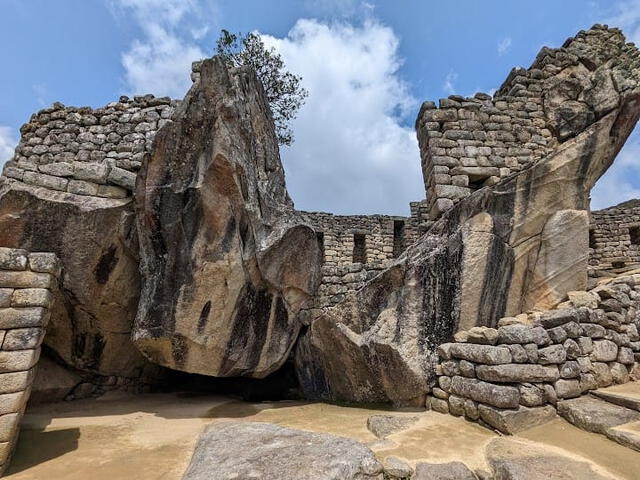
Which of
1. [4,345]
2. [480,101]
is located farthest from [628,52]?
[4,345]

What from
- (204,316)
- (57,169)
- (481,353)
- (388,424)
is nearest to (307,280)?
(204,316)

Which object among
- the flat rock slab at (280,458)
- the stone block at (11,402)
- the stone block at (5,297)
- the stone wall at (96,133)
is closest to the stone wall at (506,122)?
the flat rock slab at (280,458)

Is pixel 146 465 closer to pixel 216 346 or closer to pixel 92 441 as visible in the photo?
pixel 92 441

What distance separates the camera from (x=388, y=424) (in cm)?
357

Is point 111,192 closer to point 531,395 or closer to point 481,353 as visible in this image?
point 481,353

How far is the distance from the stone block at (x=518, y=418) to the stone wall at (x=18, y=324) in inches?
178

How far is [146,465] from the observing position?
2824 mm

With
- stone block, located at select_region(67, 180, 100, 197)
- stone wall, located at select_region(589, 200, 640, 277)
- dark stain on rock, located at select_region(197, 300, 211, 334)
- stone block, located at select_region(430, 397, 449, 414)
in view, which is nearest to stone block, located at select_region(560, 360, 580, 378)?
stone block, located at select_region(430, 397, 449, 414)

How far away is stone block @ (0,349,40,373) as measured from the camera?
2920 mm

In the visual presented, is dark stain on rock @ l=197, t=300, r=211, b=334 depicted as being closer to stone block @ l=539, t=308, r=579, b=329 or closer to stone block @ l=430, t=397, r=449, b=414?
stone block @ l=430, t=397, r=449, b=414

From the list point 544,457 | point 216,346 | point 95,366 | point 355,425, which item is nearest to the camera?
point 544,457

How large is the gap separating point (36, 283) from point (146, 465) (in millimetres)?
2030

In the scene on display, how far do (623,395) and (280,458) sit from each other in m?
3.62

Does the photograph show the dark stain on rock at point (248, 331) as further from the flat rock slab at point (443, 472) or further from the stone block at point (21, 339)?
the flat rock slab at point (443, 472)
